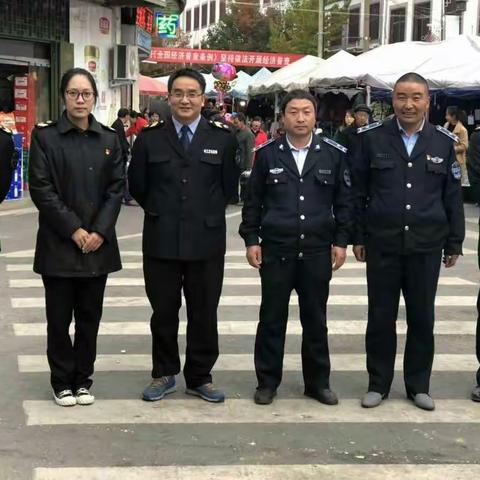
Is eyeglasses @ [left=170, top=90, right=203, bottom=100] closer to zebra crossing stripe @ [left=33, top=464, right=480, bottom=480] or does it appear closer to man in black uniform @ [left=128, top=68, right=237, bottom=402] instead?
man in black uniform @ [left=128, top=68, right=237, bottom=402]

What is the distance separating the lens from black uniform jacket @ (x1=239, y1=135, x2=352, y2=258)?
4.46 m

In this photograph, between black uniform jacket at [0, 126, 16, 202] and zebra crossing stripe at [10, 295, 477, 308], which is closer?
black uniform jacket at [0, 126, 16, 202]

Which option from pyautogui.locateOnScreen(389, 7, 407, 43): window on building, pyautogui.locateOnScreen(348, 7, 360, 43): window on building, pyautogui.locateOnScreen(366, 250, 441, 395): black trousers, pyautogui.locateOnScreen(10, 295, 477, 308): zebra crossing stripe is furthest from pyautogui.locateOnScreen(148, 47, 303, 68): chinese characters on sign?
pyautogui.locateOnScreen(366, 250, 441, 395): black trousers

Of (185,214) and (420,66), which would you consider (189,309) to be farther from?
(420,66)

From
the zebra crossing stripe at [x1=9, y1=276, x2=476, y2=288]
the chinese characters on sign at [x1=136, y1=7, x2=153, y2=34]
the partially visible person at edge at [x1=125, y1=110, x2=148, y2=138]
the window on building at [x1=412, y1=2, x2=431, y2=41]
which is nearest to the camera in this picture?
the zebra crossing stripe at [x1=9, y1=276, x2=476, y2=288]

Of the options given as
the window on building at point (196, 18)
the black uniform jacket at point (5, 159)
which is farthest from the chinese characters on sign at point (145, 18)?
the window on building at point (196, 18)

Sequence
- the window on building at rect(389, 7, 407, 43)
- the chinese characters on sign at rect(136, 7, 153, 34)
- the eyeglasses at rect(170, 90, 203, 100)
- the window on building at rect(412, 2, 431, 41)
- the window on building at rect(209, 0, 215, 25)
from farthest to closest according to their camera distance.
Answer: the window on building at rect(209, 0, 215, 25) → the window on building at rect(389, 7, 407, 43) → the window on building at rect(412, 2, 431, 41) → the chinese characters on sign at rect(136, 7, 153, 34) → the eyeglasses at rect(170, 90, 203, 100)

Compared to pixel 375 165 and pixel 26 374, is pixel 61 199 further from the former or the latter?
pixel 375 165

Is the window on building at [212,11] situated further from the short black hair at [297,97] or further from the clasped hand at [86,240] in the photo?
the clasped hand at [86,240]

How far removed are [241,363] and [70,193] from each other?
1.85 metres

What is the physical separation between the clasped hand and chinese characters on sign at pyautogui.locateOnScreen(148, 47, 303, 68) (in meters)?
33.7

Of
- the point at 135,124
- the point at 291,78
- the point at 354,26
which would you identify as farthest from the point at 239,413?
the point at 354,26

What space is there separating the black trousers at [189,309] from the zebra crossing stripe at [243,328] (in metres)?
1.49

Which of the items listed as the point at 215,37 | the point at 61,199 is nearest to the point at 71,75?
the point at 61,199
